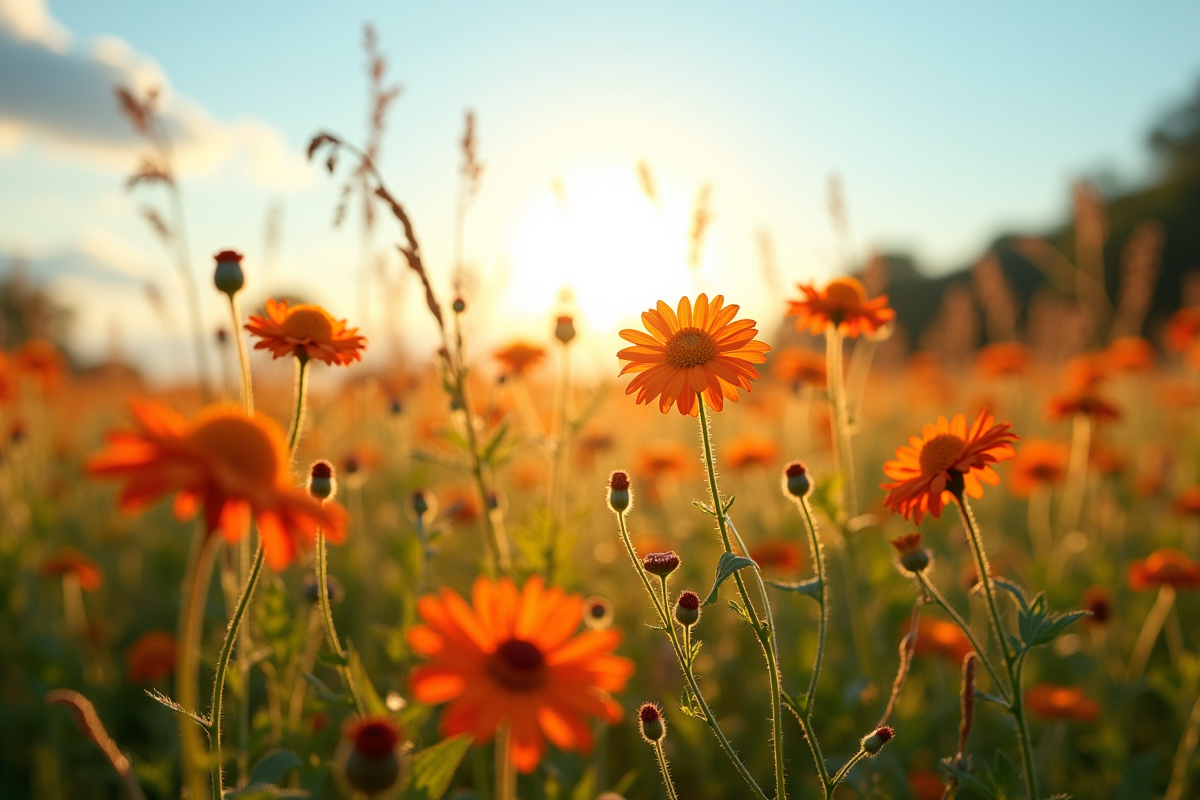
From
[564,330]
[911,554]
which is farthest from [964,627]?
[564,330]

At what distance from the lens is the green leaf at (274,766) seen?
135 centimetres

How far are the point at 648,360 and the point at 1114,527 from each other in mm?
4922

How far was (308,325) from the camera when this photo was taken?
174cm

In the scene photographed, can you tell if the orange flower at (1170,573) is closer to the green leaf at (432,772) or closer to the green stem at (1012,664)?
the green stem at (1012,664)

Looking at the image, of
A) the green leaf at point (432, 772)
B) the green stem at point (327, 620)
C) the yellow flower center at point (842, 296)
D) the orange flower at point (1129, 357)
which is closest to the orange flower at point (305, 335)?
the green stem at point (327, 620)

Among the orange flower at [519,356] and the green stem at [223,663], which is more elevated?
the orange flower at [519,356]

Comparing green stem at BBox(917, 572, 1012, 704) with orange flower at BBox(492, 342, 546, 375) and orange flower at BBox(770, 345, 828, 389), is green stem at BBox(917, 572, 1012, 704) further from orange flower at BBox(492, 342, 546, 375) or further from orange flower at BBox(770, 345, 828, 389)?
orange flower at BBox(770, 345, 828, 389)

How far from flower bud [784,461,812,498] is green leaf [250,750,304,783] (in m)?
1.15

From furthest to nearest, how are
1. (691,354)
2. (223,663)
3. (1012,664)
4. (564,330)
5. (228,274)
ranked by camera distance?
(564,330) < (228,274) < (691,354) < (1012,664) < (223,663)

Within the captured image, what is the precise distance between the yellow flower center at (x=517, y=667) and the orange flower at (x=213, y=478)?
294mm

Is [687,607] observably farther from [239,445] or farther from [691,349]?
[239,445]

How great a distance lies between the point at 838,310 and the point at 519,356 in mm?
1660

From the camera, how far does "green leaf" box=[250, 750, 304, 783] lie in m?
1.35

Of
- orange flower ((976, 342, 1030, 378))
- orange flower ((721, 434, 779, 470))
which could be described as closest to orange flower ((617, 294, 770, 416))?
orange flower ((721, 434, 779, 470))
